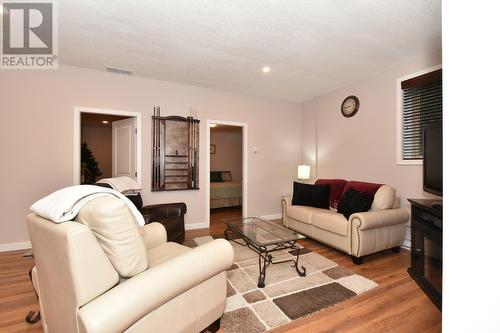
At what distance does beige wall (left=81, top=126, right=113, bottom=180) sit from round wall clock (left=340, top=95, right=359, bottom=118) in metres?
6.77

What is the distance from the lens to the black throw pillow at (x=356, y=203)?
2.95 meters

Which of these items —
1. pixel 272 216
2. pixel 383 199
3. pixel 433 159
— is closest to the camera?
pixel 433 159

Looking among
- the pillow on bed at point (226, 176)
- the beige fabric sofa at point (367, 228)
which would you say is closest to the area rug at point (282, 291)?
the beige fabric sofa at point (367, 228)

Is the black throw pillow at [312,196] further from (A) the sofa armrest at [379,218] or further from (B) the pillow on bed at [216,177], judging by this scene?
(B) the pillow on bed at [216,177]

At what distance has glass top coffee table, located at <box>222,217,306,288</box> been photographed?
92.0 inches

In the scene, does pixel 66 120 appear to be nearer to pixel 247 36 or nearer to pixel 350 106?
pixel 247 36

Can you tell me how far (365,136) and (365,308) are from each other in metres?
2.75

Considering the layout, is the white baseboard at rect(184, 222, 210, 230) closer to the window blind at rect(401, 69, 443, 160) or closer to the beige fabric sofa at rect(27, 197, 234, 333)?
the beige fabric sofa at rect(27, 197, 234, 333)

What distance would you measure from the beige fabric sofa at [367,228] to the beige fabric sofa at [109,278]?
192 cm

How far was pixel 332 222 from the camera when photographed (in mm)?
2990

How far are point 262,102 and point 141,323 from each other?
4.34 m

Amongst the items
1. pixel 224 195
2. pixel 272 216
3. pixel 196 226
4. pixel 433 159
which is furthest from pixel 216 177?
pixel 433 159
